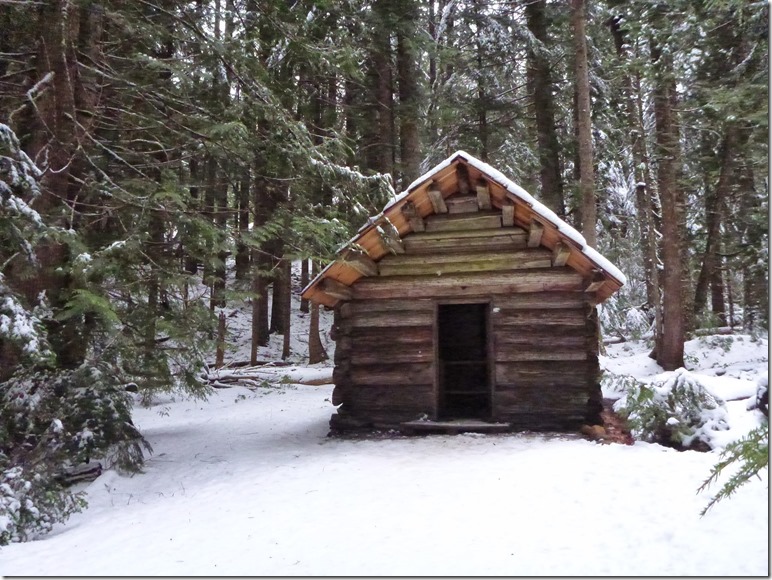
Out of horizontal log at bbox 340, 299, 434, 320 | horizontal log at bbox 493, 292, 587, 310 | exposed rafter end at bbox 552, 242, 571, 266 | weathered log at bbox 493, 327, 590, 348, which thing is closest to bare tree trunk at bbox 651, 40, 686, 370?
horizontal log at bbox 493, 292, 587, 310

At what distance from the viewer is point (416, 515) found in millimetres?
5684

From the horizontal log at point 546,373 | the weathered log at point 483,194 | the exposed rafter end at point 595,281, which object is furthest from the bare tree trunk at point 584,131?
the horizontal log at point 546,373

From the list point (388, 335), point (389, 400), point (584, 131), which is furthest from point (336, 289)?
point (584, 131)

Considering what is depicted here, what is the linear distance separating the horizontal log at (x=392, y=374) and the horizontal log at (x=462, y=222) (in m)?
2.46

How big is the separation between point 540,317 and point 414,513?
178 inches

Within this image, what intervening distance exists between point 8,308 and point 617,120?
1751 centimetres

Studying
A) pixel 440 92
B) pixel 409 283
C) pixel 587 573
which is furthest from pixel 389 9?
pixel 587 573

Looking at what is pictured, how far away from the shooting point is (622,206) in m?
18.3

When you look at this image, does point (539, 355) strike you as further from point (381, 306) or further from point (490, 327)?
point (381, 306)

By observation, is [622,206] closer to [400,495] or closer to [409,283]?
[409,283]

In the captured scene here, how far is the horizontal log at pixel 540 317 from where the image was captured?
29.5 ft

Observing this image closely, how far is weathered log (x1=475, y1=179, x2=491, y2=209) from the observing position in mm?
8859

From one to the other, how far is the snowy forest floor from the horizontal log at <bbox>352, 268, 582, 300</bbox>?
8.04 feet

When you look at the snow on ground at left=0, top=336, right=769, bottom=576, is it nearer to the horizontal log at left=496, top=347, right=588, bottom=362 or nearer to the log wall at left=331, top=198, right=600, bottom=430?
the log wall at left=331, top=198, right=600, bottom=430
